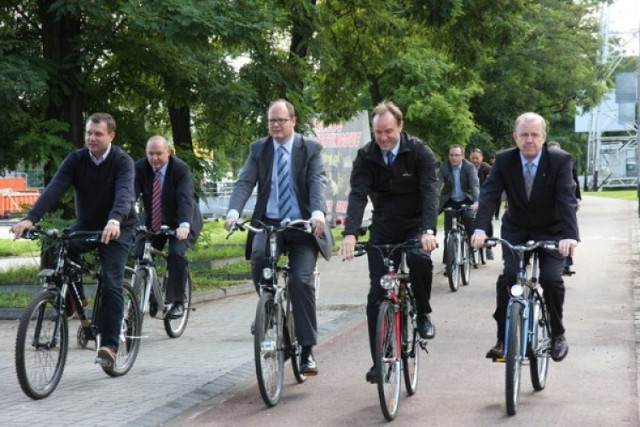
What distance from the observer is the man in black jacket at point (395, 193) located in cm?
730

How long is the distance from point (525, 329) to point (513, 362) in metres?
0.36

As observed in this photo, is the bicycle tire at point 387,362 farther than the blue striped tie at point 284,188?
No

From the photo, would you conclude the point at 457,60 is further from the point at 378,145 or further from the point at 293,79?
the point at 378,145

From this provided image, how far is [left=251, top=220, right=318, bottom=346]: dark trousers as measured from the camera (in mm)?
7668

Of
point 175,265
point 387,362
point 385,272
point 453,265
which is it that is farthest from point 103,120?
point 453,265

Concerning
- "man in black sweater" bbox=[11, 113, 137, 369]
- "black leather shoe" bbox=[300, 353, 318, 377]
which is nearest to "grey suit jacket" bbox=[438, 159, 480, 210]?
"man in black sweater" bbox=[11, 113, 137, 369]

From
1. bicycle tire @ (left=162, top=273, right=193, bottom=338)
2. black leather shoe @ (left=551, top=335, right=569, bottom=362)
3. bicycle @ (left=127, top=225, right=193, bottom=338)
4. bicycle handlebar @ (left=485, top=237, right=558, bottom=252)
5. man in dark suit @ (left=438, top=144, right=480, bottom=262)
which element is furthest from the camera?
man in dark suit @ (left=438, top=144, right=480, bottom=262)

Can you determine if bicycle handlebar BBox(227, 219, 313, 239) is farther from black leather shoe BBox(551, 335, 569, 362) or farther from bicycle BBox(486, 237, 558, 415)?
black leather shoe BBox(551, 335, 569, 362)

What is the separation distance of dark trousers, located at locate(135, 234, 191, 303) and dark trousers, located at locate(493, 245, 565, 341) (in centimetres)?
389

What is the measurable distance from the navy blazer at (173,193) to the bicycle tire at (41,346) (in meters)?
2.64

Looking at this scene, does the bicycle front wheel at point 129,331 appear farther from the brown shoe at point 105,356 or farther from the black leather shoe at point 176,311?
the black leather shoe at point 176,311

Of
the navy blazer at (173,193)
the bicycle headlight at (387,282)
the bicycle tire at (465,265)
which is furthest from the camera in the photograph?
the bicycle tire at (465,265)

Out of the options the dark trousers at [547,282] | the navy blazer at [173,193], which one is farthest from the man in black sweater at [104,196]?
the dark trousers at [547,282]

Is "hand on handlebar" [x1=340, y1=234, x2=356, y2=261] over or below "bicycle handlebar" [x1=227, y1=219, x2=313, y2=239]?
below
